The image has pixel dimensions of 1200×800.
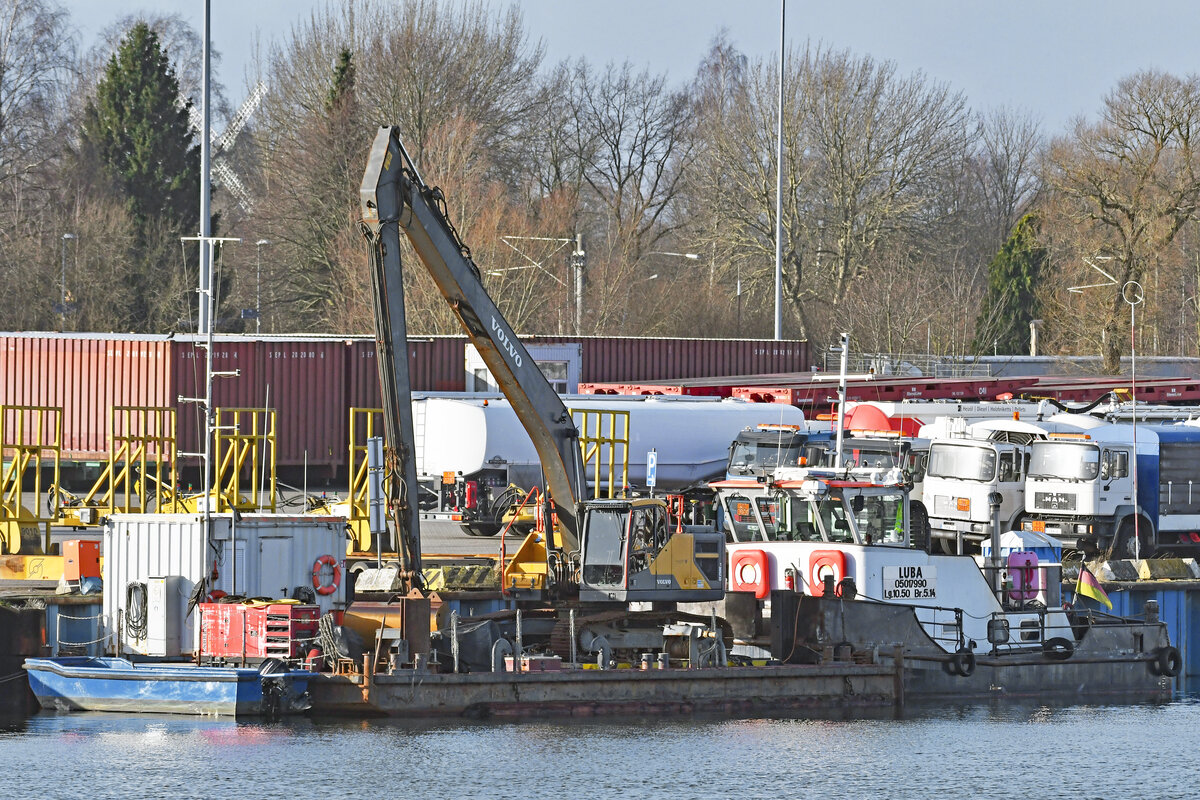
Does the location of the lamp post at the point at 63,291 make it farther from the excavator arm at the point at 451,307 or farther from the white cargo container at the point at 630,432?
the excavator arm at the point at 451,307

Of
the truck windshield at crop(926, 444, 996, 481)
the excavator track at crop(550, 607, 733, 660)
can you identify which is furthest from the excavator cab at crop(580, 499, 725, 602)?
the truck windshield at crop(926, 444, 996, 481)

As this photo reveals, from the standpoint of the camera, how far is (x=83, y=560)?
25828 mm

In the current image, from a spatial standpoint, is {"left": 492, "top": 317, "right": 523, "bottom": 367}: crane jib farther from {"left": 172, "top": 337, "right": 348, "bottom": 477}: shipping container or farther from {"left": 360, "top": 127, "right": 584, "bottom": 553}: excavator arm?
{"left": 172, "top": 337, "right": 348, "bottom": 477}: shipping container

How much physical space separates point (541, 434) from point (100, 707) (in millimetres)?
7031

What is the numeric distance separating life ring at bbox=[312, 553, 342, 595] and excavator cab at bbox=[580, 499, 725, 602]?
11.2 ft

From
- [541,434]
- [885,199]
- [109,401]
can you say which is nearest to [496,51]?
[885,199]

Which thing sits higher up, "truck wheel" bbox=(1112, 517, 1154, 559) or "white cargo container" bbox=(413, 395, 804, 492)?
"white cargo container" bbox=(413, 395, 804, 492)

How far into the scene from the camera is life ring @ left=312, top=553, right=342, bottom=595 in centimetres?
2439

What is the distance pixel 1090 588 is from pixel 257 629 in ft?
45.3

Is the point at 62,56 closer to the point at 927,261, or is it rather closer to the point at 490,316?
the point at 927,261

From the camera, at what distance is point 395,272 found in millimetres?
23062

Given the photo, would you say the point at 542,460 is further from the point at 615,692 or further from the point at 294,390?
the point at 294,390

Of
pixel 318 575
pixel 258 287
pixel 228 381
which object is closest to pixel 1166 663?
pixel 318 575

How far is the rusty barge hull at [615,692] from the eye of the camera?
2223 cm
